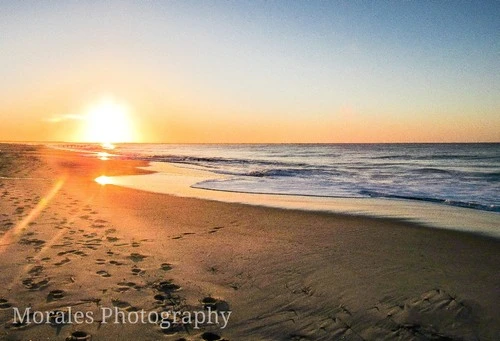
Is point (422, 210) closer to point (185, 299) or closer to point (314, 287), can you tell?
point (314, 287)

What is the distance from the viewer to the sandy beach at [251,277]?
154 inches

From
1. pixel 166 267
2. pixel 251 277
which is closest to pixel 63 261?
pixel 166 267

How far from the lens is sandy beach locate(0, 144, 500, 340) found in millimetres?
3922

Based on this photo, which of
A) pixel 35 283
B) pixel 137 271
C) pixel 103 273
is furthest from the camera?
pixel 137 271

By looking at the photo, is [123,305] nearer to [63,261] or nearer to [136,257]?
[136,257]

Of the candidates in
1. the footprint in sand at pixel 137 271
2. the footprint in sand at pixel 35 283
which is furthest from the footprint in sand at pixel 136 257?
the footprint in sand at pixel 35 283

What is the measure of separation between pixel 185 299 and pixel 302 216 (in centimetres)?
602

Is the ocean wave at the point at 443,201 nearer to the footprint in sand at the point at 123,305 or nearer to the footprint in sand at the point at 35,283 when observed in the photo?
the footprint in sand at the point at 123,305

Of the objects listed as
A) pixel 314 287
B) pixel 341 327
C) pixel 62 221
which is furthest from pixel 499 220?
pixel 62 221

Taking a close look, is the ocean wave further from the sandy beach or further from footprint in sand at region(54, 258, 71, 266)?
footprint in sand at region(54, 258, 71, 266)

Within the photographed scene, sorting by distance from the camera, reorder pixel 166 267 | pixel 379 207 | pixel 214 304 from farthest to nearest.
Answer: pixel 379 207
pixel 166 267
pixel 214 304

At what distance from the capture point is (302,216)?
10.1m

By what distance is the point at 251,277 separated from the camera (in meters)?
5.38

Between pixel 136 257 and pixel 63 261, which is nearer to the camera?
pixel 63 261
